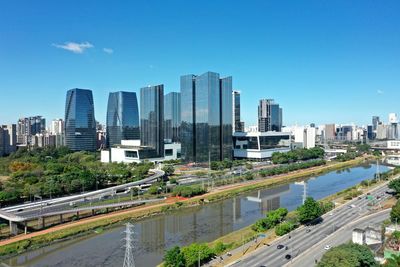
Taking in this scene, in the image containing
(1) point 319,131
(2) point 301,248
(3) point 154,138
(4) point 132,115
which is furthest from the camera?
(1) point 319,131

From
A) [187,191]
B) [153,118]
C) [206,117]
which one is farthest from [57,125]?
[187,191]

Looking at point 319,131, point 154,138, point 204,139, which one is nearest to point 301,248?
point 204,139

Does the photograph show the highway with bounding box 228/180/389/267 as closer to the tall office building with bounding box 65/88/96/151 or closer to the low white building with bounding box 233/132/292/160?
the low white building with bounding box 233/132/292/160

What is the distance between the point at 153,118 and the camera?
47281 mm

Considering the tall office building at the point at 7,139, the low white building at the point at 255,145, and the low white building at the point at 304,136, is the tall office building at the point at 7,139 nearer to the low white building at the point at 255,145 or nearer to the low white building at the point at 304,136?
the low white building at the point at 255,145

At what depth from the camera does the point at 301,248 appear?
43.5 ft

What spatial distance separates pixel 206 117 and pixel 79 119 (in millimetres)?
23770

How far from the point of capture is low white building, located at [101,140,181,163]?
4278 cm

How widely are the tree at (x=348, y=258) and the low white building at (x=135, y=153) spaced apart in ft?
112

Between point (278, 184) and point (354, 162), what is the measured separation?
24.2m

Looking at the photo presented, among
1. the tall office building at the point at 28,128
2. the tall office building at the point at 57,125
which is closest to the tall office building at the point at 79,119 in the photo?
the tall office building at the point at 28,128

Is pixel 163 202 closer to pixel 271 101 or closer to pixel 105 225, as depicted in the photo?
pixel 105 225

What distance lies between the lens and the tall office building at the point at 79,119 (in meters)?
52.3

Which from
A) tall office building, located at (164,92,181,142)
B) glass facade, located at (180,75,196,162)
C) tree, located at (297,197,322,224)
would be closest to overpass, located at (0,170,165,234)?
tree, located at (297,197,322,224)
